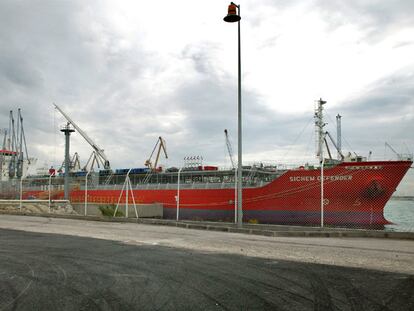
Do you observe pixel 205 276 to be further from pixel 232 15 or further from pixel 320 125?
pixel 320 125

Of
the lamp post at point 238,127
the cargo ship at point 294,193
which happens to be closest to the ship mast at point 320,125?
the cargo ship at point 294,193

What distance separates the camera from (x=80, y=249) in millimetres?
9578

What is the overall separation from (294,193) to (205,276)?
19.9 m

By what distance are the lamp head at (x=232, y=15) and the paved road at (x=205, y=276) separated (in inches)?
304

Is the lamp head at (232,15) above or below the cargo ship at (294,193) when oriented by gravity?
above

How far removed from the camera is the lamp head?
44.9 feet

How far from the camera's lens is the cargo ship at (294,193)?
77.7ft

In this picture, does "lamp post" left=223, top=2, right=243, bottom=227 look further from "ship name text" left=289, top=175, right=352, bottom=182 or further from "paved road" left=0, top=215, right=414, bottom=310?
"ship name text" left=289, top=175, right=352, bottom=182

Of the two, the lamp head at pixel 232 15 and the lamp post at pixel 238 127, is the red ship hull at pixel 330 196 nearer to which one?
the lamp post at pixel 238 127

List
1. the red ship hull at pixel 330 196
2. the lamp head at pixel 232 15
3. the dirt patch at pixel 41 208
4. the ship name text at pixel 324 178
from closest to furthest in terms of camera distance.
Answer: the lamp head at pixel 232 15 → the red ship hull at pixel 330 196 → the ship name text at pixel 324 178 → the dirt patch at pixel 41 208

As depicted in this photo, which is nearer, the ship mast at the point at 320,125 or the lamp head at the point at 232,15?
the lamp head at the point at 232,15

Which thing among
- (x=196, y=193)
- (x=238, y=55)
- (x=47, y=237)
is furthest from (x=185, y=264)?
(x=196, y=193)

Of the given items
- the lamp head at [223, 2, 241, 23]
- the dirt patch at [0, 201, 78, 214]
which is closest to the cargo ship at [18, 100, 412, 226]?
the dirt patch at [0, 201, 78, 214]

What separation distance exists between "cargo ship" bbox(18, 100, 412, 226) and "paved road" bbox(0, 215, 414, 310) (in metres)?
10.0
